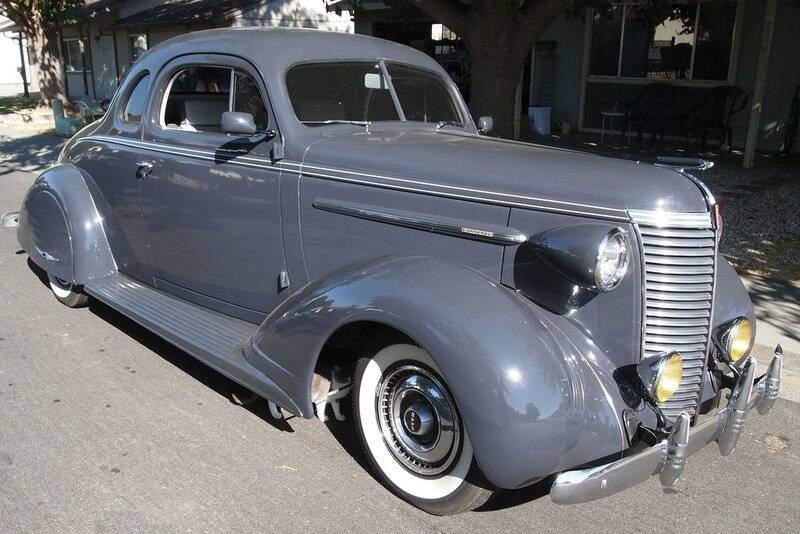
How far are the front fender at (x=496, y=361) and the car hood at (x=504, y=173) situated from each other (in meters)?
0.39

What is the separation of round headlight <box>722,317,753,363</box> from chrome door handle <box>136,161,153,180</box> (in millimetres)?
3398

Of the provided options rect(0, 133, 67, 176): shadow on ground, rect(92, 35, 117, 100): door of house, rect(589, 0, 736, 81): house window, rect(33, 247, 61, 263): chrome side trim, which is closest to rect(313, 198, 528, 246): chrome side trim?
rect(33, 247, 61, 263): chrome side trim

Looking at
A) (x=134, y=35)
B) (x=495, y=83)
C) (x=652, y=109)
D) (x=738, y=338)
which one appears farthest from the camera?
(x=134, y=35)

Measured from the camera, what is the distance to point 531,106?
1525cm

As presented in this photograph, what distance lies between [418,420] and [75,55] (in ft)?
91.5

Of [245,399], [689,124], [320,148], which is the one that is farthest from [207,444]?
[689,124]

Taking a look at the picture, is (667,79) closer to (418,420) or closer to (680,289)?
(680,289)

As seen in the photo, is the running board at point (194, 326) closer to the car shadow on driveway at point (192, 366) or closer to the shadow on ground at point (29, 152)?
the car shadow on driveway at point (192, 366)

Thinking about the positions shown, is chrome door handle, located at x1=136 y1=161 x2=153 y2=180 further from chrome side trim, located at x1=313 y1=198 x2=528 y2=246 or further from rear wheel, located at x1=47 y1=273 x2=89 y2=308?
chrome side trim, located at x1=313 y1=198 x2=528 y2=246

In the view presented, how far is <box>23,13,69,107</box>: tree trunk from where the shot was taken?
18.5 m

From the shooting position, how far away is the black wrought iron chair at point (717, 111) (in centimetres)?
1244

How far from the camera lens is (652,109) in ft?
44.1

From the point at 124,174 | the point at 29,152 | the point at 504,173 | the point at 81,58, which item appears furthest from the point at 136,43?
Answer: the point at 504,173

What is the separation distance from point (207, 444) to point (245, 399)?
519 mm
